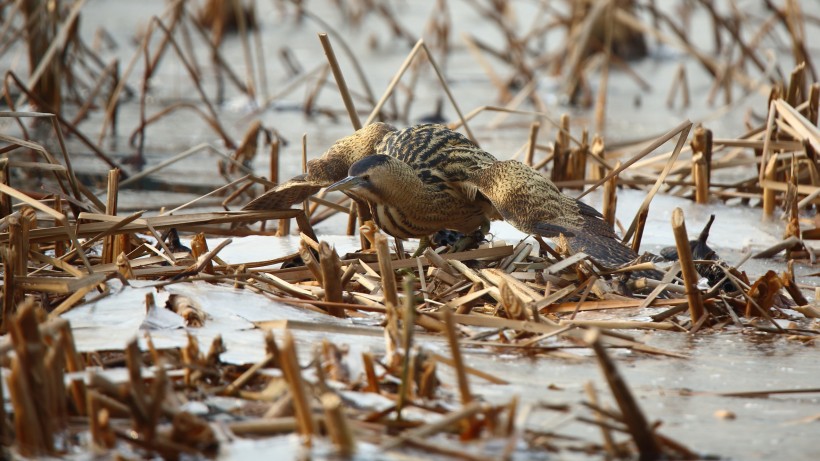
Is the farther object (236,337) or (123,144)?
(123,144)

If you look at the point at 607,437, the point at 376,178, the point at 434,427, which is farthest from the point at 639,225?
the point at 434,427

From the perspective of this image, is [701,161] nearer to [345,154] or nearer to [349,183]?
A: [345,154]

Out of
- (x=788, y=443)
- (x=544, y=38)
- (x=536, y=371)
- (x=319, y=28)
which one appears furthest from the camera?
(x=319, y=28)

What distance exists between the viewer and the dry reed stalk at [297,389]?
2.26m

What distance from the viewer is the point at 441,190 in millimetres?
4387

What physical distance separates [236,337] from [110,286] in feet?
1.89

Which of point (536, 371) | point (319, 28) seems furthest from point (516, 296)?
point (319, 28)

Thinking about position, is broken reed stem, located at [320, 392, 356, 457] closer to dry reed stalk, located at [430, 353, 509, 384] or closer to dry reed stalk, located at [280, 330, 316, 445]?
dry reed stalk, located at [280, 330, 316, 445]

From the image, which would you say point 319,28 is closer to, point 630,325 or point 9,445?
point 630,325

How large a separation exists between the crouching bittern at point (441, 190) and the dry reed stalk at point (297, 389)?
5.46ft

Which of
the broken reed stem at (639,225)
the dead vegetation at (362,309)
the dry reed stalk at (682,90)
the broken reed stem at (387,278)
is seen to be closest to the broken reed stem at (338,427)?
the dead vegetation at (362,309)

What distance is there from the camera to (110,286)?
337 centimetres

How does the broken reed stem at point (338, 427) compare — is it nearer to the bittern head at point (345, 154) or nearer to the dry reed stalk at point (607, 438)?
the dry reed stalk at point (607, 438)

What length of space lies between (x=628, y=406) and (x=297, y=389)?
717 mm
